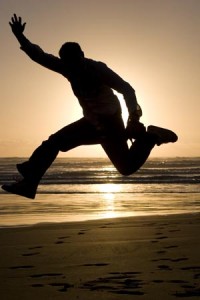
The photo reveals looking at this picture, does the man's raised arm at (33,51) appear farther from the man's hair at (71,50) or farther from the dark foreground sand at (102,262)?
the dark foreground sand at (102,262)

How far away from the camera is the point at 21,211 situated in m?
14.8

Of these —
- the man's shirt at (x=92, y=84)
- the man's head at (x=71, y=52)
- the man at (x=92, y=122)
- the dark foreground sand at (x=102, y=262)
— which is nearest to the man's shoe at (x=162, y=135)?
the man at (x=92, y=122)

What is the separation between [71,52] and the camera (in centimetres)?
596

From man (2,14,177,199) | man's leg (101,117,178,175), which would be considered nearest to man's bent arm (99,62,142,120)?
man (2,14,177,199)

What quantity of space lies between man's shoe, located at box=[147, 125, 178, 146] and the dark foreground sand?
144 centimetres

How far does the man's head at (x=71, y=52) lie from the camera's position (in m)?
5.94

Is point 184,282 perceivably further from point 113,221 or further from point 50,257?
point 113,221

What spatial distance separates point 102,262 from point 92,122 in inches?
73.4

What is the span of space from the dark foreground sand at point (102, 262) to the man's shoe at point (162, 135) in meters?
1.44

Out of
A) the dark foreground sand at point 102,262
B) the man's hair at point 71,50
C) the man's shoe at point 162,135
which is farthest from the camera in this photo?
the man's shoe at point 162,135

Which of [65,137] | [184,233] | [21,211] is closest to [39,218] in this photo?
[21,211]

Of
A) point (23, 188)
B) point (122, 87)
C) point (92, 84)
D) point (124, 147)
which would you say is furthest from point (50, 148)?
point (122, 87)

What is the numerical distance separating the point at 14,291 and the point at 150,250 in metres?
2.55

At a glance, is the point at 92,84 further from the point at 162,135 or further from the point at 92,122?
the point at 162,135
